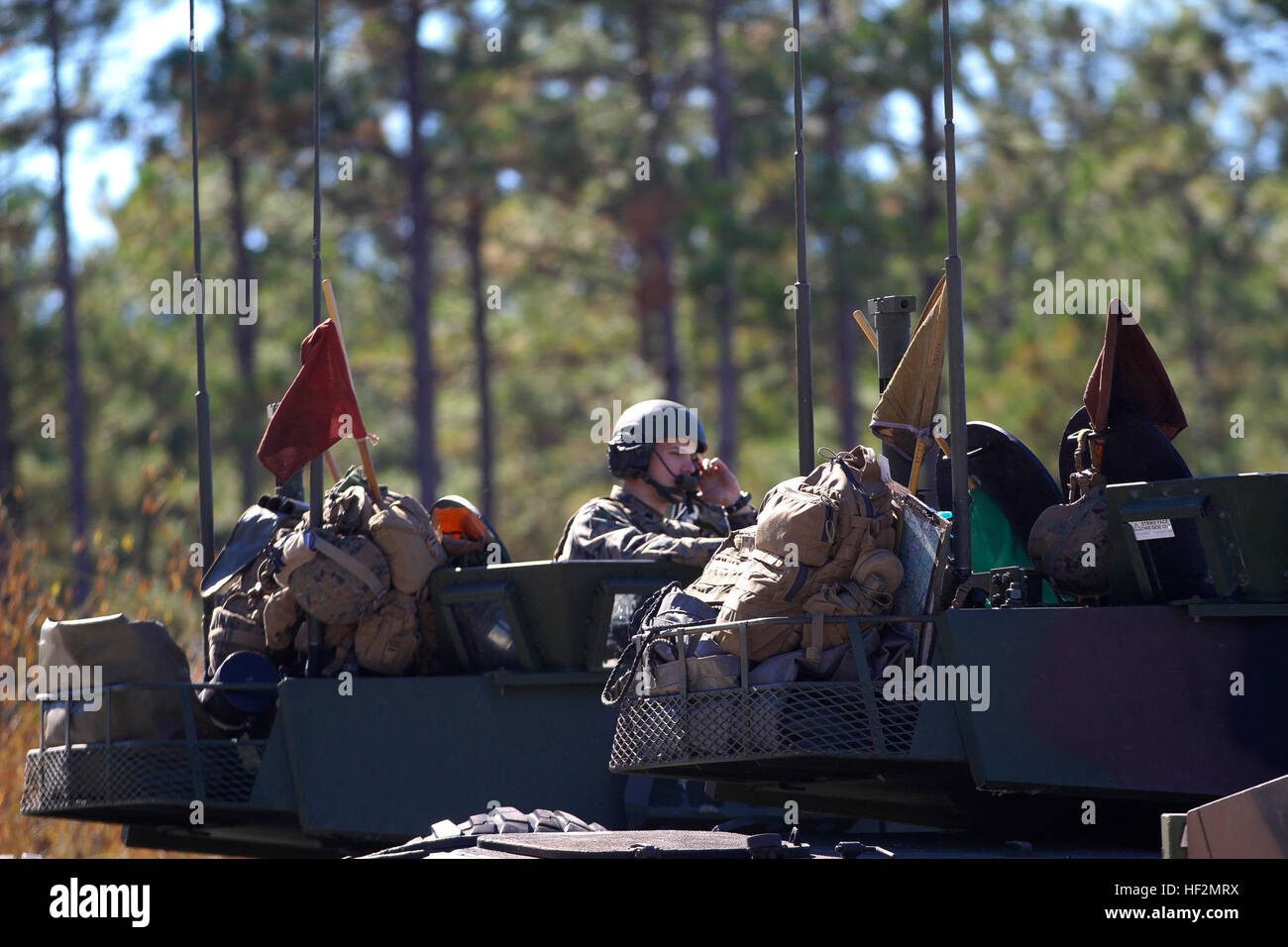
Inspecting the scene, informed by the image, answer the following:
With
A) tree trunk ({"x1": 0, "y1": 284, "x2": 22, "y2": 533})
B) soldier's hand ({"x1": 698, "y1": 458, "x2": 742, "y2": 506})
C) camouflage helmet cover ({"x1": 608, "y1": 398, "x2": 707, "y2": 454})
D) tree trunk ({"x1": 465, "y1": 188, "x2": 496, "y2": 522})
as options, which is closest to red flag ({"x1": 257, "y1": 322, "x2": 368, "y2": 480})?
camouflage helmet cover ({"x1": 608, "y1": 398, "x2": 707, "y2": 454})

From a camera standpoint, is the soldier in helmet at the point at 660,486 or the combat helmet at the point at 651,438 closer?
the soldier in helmet at the point at 660,486

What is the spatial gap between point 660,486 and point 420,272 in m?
15.4

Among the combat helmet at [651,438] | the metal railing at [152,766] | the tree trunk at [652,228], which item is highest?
the tree trunk at [652,228]

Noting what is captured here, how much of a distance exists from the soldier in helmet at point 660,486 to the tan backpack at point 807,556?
5.85ft

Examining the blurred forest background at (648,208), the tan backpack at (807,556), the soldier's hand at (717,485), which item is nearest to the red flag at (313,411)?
the soldier's hand at (717,485)

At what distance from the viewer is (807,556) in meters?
5.48

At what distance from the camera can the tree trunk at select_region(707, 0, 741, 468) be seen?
70.4ft

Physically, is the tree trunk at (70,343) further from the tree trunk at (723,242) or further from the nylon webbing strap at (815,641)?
the nylon webbing strap at (815,641)

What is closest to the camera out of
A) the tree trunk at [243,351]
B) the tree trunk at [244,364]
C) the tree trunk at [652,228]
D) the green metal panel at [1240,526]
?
the green metal panel at [1240,526]

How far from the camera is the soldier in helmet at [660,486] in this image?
7.45 meters

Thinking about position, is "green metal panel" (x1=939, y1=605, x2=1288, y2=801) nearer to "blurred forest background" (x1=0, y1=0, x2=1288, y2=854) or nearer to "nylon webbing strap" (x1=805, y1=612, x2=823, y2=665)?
"nylon webbing strap" (x1=805, y1=612, x2=823, y2=665)

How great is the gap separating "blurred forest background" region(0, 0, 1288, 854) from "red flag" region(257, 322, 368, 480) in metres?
13.6

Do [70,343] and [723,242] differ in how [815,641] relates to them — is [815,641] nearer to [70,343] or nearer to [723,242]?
[723,242]

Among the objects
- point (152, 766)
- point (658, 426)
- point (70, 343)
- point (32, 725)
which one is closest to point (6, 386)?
point (70, 343)
